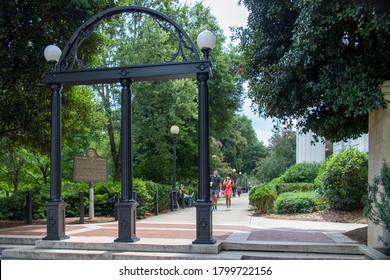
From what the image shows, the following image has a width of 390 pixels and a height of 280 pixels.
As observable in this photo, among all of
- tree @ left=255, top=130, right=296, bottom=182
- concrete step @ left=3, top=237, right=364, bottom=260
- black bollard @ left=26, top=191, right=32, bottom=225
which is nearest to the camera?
concrete step @ left=3, top=237, right=364, bottom=260

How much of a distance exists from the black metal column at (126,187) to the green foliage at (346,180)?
322 inches

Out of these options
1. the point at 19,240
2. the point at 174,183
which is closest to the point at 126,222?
the point at 19,240

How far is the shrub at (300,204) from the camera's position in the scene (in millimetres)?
15188

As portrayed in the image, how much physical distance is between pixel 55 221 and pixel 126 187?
5.60 ft

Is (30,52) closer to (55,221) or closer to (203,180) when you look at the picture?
(55,221)

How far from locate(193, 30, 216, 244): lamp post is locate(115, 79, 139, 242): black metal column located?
1390 millimetres

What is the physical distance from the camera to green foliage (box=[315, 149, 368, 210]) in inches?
557

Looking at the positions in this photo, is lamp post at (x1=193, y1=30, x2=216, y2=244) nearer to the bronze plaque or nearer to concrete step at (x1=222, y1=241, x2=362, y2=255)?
concrete step at (x1=222, y1=241, x2=362, y2=255)

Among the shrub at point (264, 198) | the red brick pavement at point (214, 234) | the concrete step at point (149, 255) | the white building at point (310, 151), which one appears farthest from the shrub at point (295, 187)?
the concrete step at point (149, 255)

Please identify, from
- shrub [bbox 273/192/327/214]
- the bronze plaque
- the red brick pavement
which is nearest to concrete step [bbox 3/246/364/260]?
the red brick pavement

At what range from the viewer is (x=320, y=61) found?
9148mm

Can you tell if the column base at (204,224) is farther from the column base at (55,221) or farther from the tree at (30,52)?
the tree at (30,52)

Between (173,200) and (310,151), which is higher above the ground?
(310,151)

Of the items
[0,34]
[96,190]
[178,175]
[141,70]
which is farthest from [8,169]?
[141,70]
